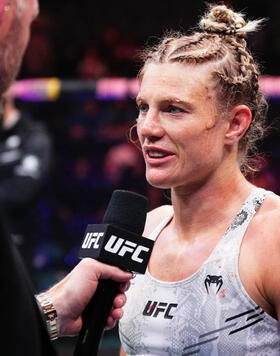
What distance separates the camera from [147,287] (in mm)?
1657

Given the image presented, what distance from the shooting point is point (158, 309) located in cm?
159

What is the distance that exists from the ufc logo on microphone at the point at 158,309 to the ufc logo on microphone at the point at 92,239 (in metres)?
0.29

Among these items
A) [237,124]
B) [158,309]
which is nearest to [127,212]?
[158,309]

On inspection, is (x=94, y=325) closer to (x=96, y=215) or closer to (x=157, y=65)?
(x=157, y=65)

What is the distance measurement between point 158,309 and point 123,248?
291mm

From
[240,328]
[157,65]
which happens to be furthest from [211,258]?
[157,65]

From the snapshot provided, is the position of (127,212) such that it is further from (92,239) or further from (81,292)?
(81,292)

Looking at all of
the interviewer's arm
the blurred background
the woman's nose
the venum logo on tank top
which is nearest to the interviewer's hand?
the interviewer's arm

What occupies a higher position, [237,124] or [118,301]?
[237,124]

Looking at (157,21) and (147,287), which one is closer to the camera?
(147,287)

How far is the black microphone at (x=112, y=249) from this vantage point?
4.34 feet

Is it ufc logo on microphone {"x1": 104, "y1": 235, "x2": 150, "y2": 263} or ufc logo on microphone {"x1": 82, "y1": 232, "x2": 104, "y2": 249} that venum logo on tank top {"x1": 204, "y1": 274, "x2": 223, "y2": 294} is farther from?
ufc logo on microphone {"x1": 82, "y1": 232, "x2": 104, "y2": 249}

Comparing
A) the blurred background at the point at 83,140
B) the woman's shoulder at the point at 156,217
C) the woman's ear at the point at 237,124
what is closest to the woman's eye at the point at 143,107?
the woman's ear at the point at 237,124

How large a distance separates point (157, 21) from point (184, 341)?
15.5ft
